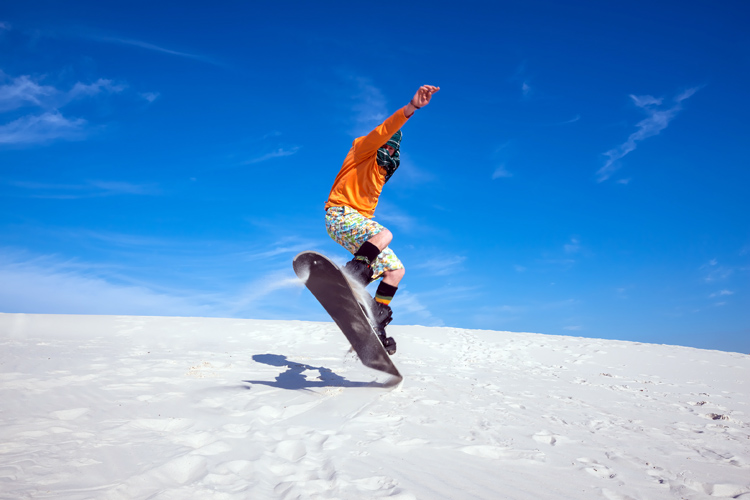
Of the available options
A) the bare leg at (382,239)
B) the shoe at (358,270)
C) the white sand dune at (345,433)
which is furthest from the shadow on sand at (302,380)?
the bare leg at (382,239)

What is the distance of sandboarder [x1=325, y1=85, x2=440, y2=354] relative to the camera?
389 centimetres

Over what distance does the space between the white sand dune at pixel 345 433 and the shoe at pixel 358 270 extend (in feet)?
3.48

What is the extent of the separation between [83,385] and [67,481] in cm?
230

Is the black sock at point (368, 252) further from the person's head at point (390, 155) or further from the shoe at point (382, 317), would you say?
the person's head at point (390, 155)

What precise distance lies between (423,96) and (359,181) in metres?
0.99

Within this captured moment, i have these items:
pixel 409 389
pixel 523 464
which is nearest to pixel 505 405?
pixel 409 389

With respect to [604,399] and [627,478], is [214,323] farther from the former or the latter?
[627,478]

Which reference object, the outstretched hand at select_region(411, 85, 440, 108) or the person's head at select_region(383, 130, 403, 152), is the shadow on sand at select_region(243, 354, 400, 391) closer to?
the person's head at select_region(383, 130, 403, 152)

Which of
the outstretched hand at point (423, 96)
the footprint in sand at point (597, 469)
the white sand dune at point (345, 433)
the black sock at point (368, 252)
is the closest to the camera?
the white sand dune at point (345, 433)

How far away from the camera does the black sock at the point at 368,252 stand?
12.7 ft

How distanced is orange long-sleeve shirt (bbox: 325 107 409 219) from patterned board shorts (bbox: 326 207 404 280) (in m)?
0.09

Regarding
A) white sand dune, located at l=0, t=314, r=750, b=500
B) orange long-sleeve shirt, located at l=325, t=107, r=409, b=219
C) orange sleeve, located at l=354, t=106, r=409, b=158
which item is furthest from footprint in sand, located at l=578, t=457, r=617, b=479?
orange sleeve, located at l=354, t=106, r=409, b=158

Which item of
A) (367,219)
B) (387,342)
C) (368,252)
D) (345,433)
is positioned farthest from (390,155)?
(345,433)

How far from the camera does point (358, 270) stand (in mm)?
3881
